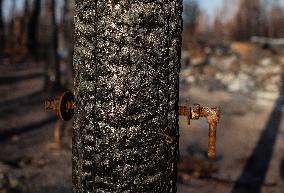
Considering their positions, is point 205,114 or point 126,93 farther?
point 205,114

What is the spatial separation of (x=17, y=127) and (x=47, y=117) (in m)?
1.09

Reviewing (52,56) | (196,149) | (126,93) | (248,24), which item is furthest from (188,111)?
(248,24)

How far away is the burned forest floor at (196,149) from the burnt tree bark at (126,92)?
2.42 m

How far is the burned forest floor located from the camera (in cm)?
587

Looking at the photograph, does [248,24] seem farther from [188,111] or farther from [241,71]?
[188,111]

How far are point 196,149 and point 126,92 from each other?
6704 millimetres

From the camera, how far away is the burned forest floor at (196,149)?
587 centimetres

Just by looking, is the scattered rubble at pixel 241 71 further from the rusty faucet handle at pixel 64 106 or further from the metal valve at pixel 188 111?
the rusty faucet handle at pixel 64 106

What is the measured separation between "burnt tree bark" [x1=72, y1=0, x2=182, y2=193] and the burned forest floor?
7.95ft

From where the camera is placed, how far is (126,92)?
4.90 ft

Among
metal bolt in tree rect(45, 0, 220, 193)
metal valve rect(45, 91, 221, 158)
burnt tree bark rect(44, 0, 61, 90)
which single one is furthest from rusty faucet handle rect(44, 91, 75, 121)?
burnt tree bark rect(44, 0, 61, 90)

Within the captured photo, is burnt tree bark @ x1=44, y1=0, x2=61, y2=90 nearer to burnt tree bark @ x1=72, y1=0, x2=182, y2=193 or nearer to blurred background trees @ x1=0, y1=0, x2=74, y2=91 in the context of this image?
blurred background trees @ x1=0, y1=0, x2=74, y2=91

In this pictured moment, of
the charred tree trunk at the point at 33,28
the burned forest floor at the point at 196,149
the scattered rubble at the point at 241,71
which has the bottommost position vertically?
the burned forest floor at the point at 196,149

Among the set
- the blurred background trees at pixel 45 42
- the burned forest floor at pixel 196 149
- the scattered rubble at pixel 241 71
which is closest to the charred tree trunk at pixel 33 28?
the blurred background trees at pixel 45 42
